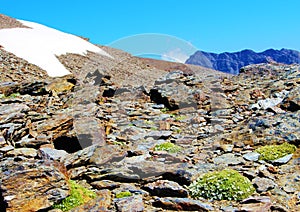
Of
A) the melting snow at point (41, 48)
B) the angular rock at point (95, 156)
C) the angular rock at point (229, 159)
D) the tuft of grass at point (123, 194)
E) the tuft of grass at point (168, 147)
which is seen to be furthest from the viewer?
the melting snow at point (41, 48)

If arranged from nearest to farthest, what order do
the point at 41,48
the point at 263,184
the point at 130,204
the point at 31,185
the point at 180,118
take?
the point at 31,185
the point at 130,204
the point at 263,184
the point at 180,118
the point at 41,48

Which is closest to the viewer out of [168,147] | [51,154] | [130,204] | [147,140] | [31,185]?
[31,185]

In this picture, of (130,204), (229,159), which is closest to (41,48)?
(229,159)

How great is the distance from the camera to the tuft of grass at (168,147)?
Result: 41.1ft

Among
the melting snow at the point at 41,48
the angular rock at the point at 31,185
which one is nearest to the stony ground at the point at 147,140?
the angular rock at the point at 31,185

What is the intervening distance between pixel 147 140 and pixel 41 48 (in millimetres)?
47523

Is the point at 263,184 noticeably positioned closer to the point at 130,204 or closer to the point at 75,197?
the point at 130,204

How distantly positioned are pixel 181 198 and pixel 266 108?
8.54 meters

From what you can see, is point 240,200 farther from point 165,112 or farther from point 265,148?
point 165,112

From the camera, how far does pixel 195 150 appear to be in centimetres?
1256

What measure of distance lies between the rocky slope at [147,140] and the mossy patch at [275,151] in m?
0.22

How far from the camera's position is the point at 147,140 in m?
13.7

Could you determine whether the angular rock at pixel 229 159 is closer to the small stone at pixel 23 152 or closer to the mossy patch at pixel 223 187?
the mossy patch at pixel 223 187

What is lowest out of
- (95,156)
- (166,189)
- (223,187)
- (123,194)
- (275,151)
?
(123,194)
